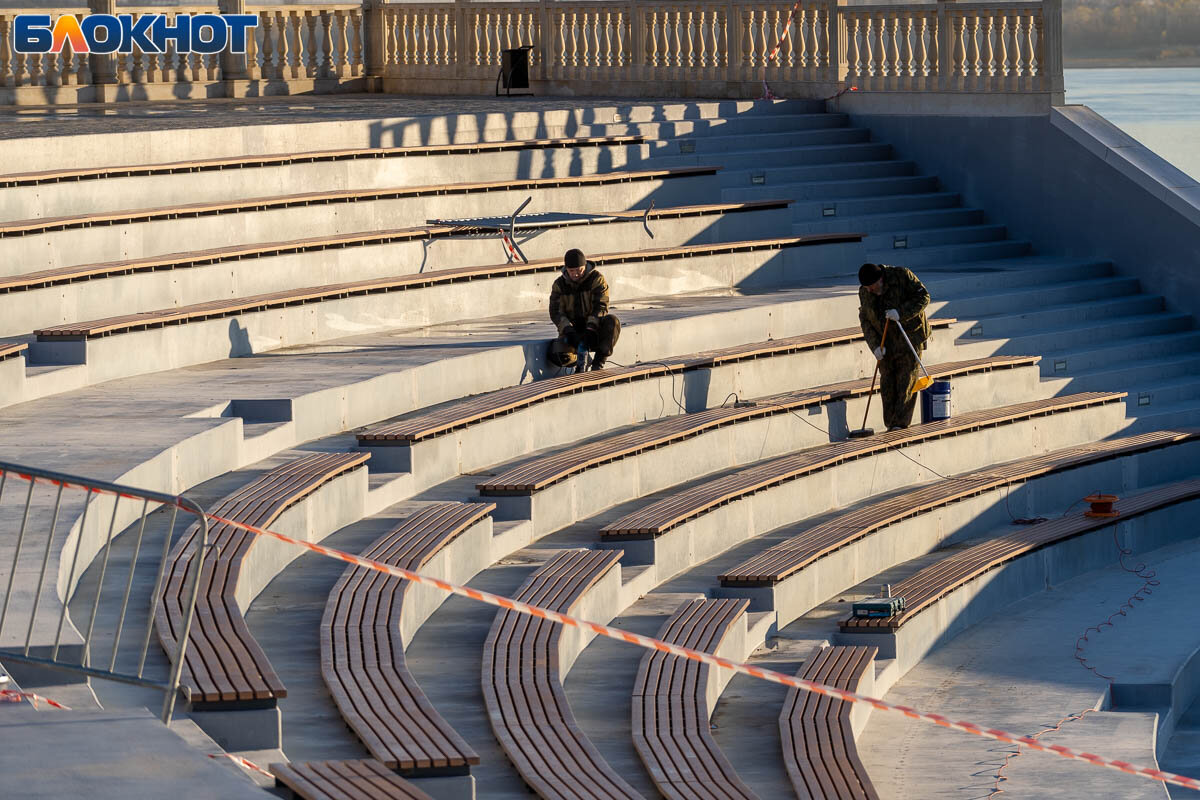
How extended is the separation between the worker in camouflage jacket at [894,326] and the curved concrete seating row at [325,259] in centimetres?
310

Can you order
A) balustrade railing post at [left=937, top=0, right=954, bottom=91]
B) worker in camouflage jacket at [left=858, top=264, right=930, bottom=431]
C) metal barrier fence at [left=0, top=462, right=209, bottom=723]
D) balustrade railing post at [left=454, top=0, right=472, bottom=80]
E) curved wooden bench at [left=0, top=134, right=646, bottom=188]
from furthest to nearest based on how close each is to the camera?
1. balustrade railing post at [left=454, top=0, right=472, bottom=80]
2. balustrade railing post at [left=937, top=0, right=954, bottom=91]
3. worker in camouflage jacket at [left=858, top=264, right=930, bottom=431]
4. curved wooden bench at [left=0, top=134, right=646, bottom=188]
5. metal barrier fence at [left=0, top=462, right=209, bottom=723]

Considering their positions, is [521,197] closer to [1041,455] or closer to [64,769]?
[1041,455]

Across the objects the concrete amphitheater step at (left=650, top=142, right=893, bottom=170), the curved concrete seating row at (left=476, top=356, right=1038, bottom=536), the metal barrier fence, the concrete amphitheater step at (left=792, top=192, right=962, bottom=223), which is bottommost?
the curved concrete seating row at (left=476, top=356, right=1038, bottom=536)

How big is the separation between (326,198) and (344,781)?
10.7 m

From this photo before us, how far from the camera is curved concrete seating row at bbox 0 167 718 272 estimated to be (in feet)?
47.0

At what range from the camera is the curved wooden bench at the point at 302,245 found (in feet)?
44.8

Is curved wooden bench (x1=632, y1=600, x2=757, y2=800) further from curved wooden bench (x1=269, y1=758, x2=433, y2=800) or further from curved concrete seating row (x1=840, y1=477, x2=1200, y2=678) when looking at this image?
curved wooden bench (x1=269, y1=758, x2=433, y2=800)

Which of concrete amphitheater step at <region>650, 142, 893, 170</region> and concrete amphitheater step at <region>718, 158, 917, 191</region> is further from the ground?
concrete amphitheater step at <region>650, 142, 893, 170</region>

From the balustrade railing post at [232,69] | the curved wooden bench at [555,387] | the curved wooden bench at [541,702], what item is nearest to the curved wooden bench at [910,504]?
the curved wooden bench at [541,702]

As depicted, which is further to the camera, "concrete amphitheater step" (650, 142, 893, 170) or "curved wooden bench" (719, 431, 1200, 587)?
"concrete amphitheater step" (650, 142, 893, 170)

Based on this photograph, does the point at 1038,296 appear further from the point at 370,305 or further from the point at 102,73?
the point at 102,73

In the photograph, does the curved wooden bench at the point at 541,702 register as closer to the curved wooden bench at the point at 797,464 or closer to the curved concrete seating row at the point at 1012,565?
the curved wooden bench at the point at 797,464

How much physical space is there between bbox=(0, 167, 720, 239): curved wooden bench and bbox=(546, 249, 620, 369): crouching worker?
2642 millimetres

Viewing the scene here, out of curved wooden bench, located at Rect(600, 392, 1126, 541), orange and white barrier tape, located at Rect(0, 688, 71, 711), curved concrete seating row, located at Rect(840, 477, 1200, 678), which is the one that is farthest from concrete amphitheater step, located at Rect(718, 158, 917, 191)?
orange and white barrier tape, located at Rect(0, 688, 71, 711)
